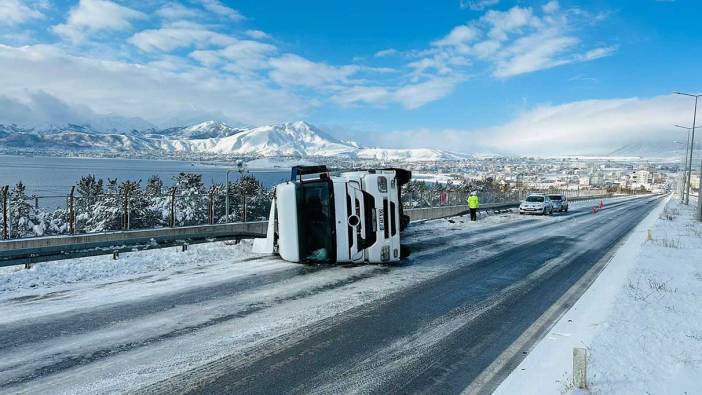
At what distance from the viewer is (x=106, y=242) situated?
11.1 meters

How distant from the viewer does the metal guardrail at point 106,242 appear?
975 cm

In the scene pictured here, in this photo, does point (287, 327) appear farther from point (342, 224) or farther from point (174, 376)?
point (342, 224)

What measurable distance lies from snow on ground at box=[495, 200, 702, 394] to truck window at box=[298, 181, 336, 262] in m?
5.42

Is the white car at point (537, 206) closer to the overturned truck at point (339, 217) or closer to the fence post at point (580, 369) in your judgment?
the overturned truck at point (339, 217)

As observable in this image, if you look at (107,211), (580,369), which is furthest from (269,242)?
(580,369)

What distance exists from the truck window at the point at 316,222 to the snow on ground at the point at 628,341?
17.8ft

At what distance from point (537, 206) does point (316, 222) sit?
28922 mm

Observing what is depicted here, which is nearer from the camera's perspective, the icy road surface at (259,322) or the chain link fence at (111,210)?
the icy road surface at (259,322)

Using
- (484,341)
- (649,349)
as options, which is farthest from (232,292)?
(649,349)

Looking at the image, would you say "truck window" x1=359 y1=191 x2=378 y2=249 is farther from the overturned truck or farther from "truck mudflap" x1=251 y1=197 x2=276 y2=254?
"truck mudflap" x1=251 y1=197 x2=276 y2=254

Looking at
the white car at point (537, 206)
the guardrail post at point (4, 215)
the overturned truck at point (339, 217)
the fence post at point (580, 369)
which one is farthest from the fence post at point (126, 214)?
the white car at point (537, 206)

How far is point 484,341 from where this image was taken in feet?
20.7

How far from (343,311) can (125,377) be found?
3444mm

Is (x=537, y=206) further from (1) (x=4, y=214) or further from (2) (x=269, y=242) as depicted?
(1) (x=4, y=214)
